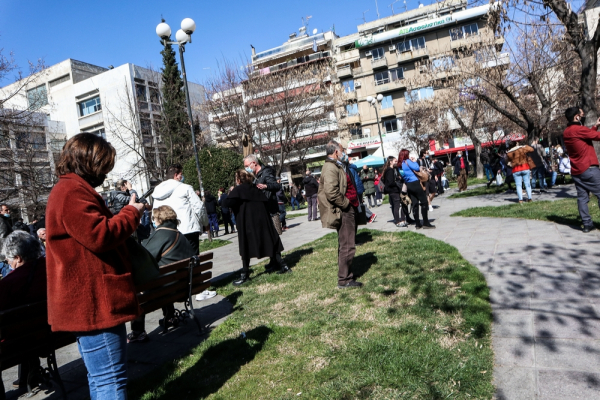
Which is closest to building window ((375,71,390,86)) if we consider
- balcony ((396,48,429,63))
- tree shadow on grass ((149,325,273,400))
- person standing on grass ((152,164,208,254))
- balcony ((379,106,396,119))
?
balcony ((396,48,429,63))

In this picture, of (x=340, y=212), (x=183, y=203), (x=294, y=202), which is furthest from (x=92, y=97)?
(x=340, y=212)

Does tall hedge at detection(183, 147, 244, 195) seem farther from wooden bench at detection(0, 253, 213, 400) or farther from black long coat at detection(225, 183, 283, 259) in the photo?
wooden bench at detection(0, 253, 213, 400)

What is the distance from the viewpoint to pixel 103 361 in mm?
2352

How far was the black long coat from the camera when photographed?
21.7ft

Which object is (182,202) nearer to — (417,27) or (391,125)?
(391,125)

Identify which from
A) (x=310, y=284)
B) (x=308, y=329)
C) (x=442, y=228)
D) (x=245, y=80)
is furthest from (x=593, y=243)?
(x=245, y=80)

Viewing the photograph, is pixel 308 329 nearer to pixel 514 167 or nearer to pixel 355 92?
pixel 514 167

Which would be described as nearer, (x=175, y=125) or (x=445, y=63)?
(x=445, y=63)

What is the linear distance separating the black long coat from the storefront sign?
151 ft

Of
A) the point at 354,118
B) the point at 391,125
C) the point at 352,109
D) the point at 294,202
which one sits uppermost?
the point at 352,109

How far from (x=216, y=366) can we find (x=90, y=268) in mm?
1838

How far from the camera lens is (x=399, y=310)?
14.3ft

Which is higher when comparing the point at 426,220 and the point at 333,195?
the point at 333,195

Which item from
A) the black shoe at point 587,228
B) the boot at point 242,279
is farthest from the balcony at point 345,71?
the boot at point 242,279
